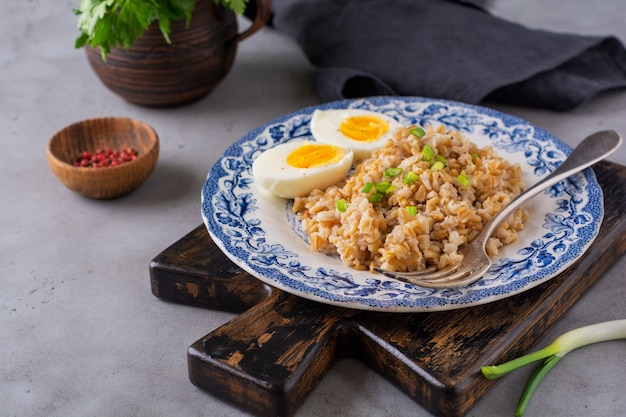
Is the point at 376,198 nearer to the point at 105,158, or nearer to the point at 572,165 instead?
the point at 572,165

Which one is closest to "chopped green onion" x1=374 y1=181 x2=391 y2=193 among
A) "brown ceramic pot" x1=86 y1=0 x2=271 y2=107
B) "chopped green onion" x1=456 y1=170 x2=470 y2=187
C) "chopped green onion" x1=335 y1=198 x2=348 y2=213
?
"chopped green onion" x1=335 y1=198 x2=348 y2=213

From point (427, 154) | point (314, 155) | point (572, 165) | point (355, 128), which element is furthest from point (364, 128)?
point (572, 165)

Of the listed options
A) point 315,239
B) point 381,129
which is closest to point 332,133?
point 381,129

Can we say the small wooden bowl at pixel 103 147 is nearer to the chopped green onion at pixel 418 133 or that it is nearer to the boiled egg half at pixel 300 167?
the boiled egg half at pixel 300 167

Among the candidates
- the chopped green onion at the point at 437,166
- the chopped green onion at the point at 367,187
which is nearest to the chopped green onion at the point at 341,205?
the chopped green onion at the point at 367,187

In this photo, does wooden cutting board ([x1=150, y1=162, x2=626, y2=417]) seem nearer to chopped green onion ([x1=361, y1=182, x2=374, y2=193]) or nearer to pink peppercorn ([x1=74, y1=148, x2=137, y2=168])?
chopped green onion ([x1=361, y1=182, x2=374, y2=193])

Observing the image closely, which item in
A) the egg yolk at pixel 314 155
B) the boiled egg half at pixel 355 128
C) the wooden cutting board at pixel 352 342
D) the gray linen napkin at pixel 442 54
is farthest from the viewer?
the gray linen napkin at pixel 442 54
